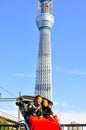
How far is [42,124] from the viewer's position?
866 cm

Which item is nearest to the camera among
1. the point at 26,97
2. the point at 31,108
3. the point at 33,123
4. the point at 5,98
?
the point at 33,123

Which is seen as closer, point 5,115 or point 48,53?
point 5,115

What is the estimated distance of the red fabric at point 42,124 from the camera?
8.57 metres

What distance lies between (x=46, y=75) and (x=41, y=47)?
13645mm

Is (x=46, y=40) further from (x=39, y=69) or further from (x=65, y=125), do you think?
(x=65, y=125)

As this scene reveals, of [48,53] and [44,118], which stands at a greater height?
[48,53]

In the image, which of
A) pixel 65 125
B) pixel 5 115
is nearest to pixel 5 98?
pixel 5 115

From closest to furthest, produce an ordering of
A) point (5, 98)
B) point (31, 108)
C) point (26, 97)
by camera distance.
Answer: point (31, 108)
point (26, 97)
point (5, 98)

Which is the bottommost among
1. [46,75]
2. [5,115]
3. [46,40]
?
[5,115]

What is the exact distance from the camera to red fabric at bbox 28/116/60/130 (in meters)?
8.57

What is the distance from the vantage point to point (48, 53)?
19712 cm

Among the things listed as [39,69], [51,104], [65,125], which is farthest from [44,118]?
[39,69]

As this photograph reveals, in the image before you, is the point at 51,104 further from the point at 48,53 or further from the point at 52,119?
the point at 48,53

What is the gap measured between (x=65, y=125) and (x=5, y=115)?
4979cm
